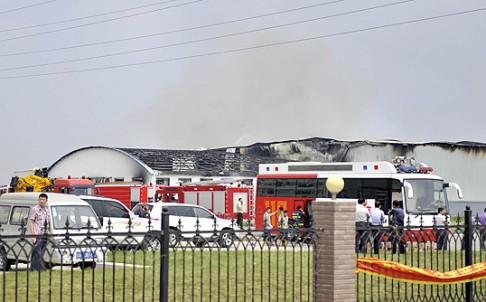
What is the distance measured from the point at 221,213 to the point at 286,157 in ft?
82.6

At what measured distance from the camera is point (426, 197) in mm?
28891

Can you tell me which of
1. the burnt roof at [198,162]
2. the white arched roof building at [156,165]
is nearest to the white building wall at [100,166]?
the white arched roof building at [156,165]

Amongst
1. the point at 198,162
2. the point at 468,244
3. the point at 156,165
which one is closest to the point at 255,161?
the point at 198,162

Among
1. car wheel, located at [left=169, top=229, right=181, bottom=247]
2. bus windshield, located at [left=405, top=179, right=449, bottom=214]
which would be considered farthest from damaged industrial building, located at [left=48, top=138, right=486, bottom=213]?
car wheel, located at [left=169, top=229, right=181, bottom=247]

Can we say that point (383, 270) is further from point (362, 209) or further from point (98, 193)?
point (98, 193)

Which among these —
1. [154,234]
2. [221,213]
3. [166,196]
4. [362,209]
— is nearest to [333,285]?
[154,234]

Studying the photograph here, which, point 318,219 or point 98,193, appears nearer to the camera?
point 318,219

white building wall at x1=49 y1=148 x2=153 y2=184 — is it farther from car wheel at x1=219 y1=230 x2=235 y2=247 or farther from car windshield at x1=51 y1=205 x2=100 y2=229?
car wheel at x1=219 y1=230 x2=235 y2=247

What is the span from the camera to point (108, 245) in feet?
26.2

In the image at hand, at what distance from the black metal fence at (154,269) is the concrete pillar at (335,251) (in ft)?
0.59

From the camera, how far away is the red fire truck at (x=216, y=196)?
43.7m

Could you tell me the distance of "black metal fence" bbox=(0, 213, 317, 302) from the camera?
7.91 metres

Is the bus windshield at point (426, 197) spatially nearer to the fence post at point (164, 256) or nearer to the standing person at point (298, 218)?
the standing person at point (298, 218)

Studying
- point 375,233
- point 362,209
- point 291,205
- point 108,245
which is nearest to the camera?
point 108,245
